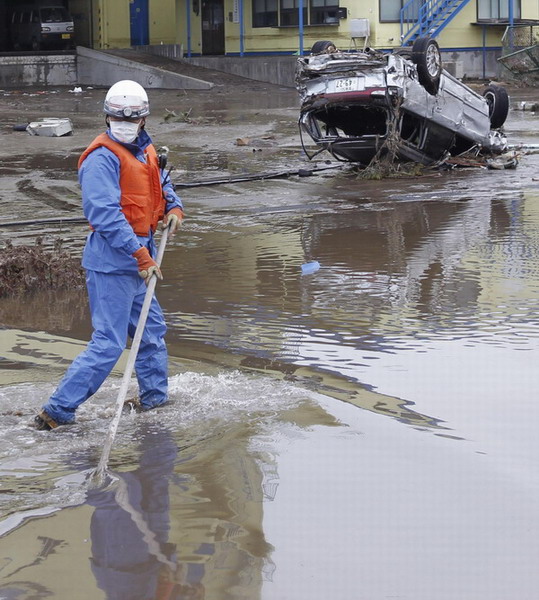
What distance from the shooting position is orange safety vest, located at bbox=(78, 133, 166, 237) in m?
5.50

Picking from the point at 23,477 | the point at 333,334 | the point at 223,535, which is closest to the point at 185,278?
the point at 333,334

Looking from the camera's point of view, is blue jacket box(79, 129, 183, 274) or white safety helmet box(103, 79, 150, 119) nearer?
blue jacket box(79, 129, 183, 274)

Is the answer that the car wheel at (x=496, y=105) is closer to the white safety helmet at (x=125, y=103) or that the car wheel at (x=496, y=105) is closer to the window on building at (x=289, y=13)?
the white safety helmet at (x=125, y=103)

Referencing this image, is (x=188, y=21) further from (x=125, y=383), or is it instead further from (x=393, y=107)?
(x=125, y=383)

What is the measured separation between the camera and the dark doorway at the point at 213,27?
130ft

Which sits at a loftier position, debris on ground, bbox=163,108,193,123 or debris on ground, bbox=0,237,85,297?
debris on ground, bbox=163,108,193,123

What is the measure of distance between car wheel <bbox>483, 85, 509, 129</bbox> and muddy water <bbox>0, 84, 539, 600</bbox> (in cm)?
503

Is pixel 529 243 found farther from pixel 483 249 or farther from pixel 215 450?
pixel 215 450

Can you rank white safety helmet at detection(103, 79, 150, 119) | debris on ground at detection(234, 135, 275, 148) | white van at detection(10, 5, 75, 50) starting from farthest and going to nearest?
white van at detection(10, 5, 75, 50) < debris on ground at detection(234, 135, 275, 148) < white safety helmet at detection(103, 79, 150, 119)

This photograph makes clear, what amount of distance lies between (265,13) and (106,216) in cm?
3375

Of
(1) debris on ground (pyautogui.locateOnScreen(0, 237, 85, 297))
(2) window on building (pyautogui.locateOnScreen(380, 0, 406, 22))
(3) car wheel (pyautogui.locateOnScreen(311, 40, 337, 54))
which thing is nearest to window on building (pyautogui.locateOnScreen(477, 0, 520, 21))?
(2) window on building (pyautogui.locateOnScreen(380, 0, 406, 22))

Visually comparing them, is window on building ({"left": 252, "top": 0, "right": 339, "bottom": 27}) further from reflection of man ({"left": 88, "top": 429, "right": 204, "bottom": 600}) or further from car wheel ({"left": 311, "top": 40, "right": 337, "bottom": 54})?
reflection of man ({"left": 88, "top": 429, "right": 204, "bottom": 600})

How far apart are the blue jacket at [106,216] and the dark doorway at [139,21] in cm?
3782

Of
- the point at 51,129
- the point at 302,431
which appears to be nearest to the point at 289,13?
the point at 51,129
